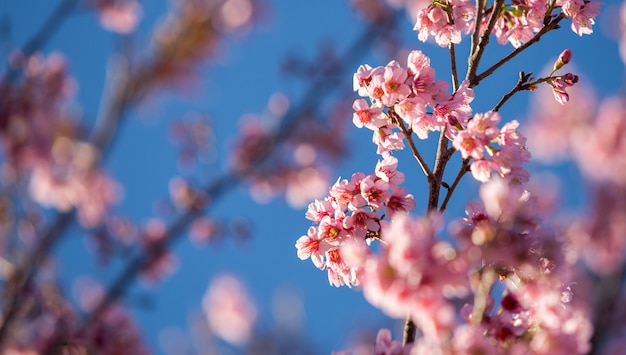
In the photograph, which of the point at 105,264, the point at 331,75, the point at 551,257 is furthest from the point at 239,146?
the point at 551,257

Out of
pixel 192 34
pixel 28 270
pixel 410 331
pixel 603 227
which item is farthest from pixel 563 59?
pixel 192 34

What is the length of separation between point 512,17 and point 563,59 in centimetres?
23

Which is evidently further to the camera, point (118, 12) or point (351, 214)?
point (118, 12)

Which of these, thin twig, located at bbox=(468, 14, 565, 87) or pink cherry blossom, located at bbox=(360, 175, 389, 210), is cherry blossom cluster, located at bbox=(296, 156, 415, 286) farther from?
thin twig, located at bbox=(468, 14, 565, 87)

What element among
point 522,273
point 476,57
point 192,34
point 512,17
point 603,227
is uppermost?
point 192,34

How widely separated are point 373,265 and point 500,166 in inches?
20.8

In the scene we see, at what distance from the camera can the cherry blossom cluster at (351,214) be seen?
1584 millimetres

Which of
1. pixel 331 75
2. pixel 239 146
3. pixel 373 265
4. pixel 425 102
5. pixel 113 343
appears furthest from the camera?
pixel 239 146

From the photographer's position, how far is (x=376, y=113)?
5.31 feet

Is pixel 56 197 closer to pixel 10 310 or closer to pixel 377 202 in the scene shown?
pixel 10 310

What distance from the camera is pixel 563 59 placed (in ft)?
5.81

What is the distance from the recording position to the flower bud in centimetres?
176

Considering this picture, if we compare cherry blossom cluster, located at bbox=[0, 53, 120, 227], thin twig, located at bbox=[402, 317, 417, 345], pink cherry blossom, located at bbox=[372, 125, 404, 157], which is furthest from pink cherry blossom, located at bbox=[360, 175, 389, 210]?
cherry blossom cluster, located at bbox=[0, 53, 120, 227]

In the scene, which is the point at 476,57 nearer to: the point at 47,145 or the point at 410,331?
the point at 410,331
